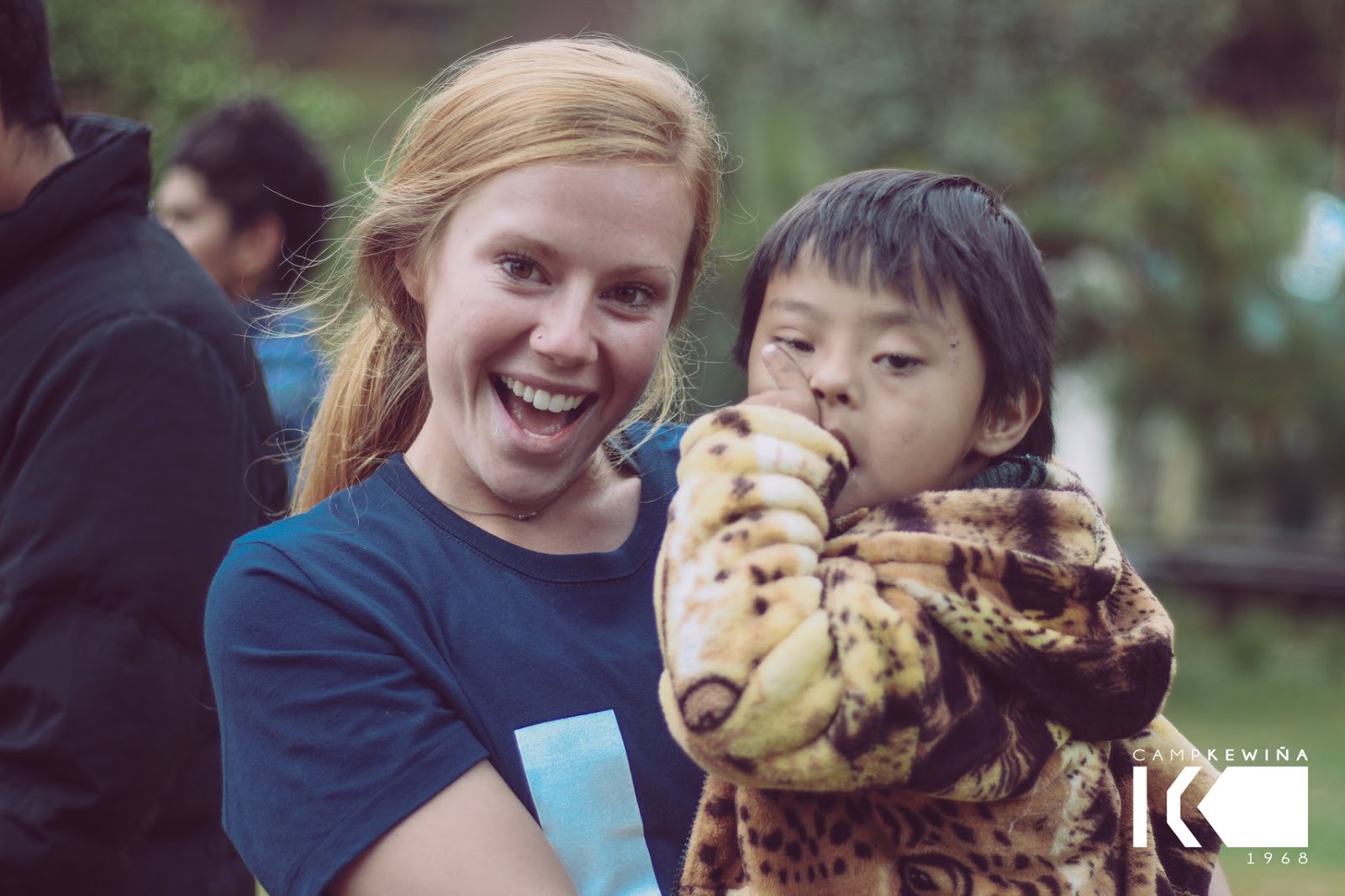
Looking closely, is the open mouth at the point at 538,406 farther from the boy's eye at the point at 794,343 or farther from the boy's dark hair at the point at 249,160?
the boy's dark hair at the point at 249,160

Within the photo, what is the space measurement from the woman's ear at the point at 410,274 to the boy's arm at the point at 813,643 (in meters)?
0.55

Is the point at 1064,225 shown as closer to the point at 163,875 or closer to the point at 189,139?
the point at 189,139

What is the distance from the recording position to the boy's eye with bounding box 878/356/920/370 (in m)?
1.94

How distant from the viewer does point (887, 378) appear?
6.34 ft

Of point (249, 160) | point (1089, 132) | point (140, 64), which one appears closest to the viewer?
point (249, 160)

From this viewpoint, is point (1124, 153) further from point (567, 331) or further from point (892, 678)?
point (892, 678)

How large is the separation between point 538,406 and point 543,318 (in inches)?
4.7

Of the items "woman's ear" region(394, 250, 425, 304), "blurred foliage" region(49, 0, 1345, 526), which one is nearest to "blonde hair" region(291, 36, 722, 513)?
"woman's ear" region(394, 250, 425, 304)

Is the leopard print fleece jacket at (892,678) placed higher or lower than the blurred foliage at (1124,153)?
lower

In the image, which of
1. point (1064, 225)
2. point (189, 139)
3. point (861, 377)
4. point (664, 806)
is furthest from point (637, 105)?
point (1064, 225)

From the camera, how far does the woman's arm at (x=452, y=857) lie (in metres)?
1.68

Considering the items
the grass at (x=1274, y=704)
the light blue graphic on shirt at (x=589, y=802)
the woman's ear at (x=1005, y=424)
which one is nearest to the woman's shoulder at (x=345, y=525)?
the light blue graphic on shirt at (x=589, y=802)
